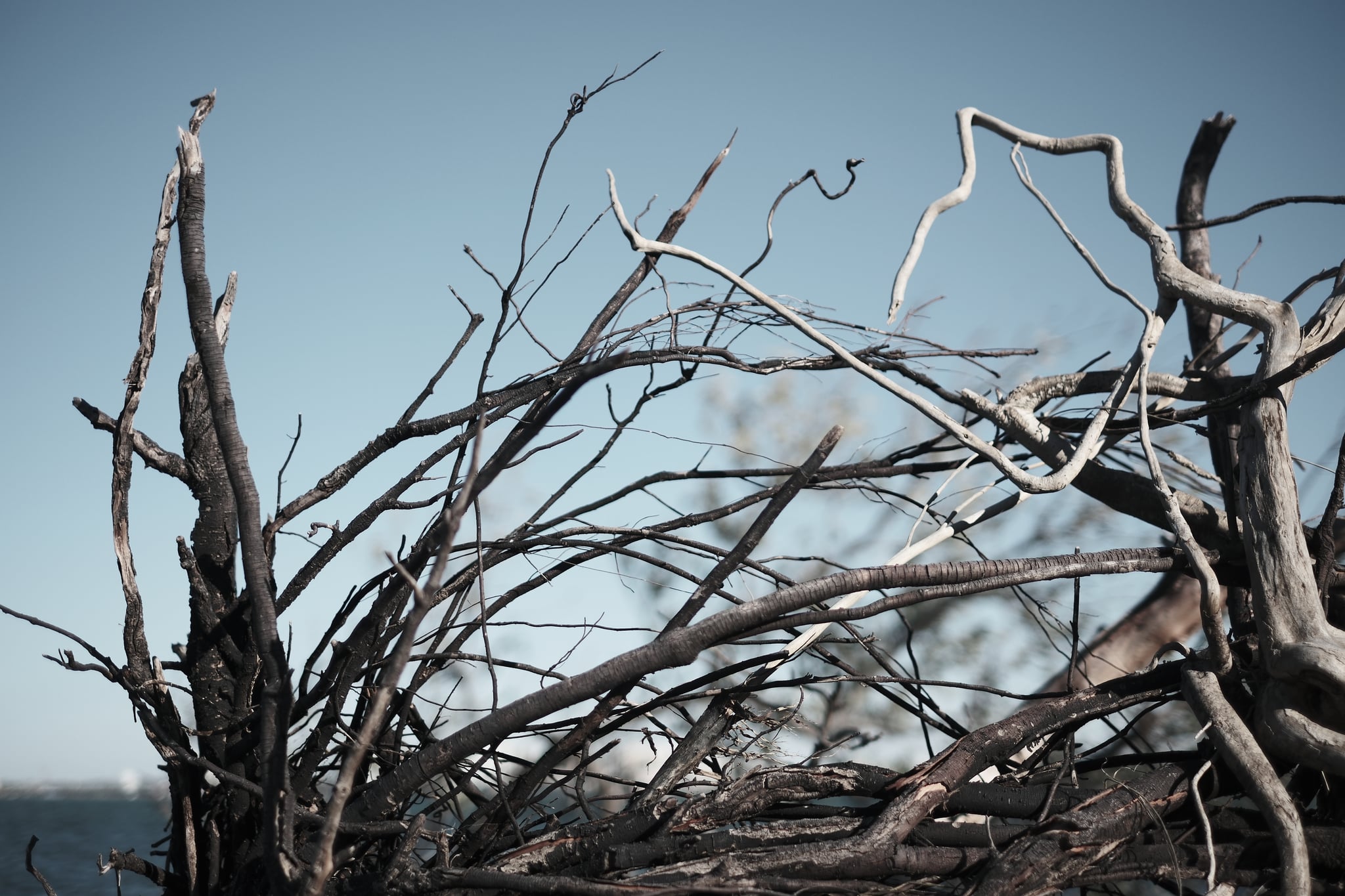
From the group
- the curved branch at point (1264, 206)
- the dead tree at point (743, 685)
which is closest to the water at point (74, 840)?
the dead tree at point (743, 685)

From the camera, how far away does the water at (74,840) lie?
1616 mm

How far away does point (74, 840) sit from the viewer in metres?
2.55

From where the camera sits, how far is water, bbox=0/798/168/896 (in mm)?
1616

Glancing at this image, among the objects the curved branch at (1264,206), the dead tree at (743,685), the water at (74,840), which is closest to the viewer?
the dead tree at (743,685)

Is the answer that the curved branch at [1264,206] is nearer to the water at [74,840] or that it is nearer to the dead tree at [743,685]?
the dead tree at [743,685]

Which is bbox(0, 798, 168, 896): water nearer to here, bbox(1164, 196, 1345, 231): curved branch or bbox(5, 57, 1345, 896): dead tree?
bbox(5, 57, 1345, 896): dead tree

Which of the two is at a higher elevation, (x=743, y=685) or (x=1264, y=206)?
(x=1264, y=206)

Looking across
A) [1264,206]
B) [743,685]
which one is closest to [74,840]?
[743,685]

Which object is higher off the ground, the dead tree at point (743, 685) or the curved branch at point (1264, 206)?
the curved branch at point (1264, 206)

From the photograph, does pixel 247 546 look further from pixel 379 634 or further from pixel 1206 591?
pixel 1206 591

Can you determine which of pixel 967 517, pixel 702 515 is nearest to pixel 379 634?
pixel 702 515

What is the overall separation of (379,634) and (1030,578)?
79cm

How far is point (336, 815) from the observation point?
1.97 feet

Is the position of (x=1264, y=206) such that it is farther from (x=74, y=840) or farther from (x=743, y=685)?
(x=74, y=840)
